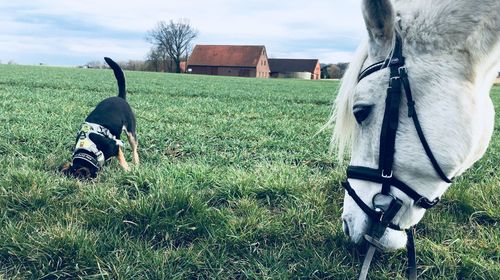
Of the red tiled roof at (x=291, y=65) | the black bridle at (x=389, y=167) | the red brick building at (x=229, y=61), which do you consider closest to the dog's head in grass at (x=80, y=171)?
the black bridle at (x=389, y=167)

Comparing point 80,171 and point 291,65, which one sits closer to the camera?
point 80,171

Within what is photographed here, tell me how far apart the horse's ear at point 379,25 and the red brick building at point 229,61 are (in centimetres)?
8670

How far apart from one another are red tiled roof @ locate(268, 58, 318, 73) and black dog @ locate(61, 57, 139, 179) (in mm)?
93574

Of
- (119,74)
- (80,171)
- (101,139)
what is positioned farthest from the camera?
(119,74)

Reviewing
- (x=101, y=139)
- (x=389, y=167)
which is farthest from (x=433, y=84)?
(x=101, y=139)

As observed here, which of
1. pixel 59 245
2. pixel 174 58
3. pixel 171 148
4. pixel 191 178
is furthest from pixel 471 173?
pixel 174 58

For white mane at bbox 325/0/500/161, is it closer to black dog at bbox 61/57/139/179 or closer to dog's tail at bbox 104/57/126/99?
black dog at bbox 61/57/139/179

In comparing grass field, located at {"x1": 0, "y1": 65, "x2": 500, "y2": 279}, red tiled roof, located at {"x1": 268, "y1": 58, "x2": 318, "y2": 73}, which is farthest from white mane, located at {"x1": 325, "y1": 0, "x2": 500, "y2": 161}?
red tiled roof, located at {"x1": 268, "y1": 58, "x2": 318, "y2": 73}

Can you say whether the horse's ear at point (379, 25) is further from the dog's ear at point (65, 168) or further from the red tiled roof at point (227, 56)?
the red tiled roof at point (227, 56)

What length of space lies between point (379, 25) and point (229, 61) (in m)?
89.7

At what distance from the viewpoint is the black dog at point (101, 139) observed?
4.68 m

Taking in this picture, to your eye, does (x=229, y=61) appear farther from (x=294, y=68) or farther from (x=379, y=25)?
(x=379, y=25)

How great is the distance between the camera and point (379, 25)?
6.98 feet

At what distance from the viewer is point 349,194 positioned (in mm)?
2410
